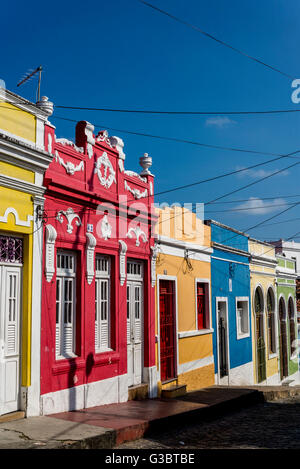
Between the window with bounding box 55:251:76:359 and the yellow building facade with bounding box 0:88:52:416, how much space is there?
2.37 feet

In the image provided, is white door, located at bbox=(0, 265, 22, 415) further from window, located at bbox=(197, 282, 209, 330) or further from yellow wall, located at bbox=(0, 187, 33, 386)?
window, located at bbox=(197, 282, 209, 330)

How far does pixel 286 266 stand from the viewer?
21.9 meters

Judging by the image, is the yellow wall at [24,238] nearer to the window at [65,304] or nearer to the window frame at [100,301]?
the window at [65,304]

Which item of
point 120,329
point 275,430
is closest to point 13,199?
point 120,329

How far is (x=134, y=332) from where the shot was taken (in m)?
10.4

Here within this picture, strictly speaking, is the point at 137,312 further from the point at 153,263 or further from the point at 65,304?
the point at 65,304

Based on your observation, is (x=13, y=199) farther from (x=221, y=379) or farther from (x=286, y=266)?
(x=286, y=266)

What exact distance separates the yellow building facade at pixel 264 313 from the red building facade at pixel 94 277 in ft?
25.7

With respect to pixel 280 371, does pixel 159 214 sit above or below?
above

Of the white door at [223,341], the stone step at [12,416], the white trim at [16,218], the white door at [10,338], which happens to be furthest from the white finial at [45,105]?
the white door at [223,341]

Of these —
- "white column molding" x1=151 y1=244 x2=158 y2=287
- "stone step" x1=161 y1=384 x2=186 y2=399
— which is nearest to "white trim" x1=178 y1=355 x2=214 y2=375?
"stone step" x1=161 y1=384 x2=186 y2=399

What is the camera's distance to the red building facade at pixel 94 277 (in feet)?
25.8

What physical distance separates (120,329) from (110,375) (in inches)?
35.4

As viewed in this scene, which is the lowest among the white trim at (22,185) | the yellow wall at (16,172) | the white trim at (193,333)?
the white trim at (193,333)
